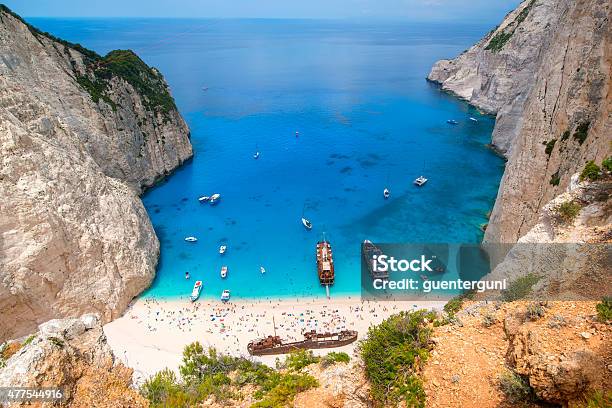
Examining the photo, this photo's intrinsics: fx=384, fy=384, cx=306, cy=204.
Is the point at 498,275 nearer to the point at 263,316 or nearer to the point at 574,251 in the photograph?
the point at 574,251

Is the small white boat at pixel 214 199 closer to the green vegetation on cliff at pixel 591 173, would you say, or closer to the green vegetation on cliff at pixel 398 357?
the green vegetation on cliff at pixel 398 357

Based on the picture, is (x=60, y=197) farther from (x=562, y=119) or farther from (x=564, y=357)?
(x=562, y=119)

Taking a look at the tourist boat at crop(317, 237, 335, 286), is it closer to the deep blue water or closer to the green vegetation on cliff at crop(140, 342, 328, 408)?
the deep blue water

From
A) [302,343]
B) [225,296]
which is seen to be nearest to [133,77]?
[225,296]

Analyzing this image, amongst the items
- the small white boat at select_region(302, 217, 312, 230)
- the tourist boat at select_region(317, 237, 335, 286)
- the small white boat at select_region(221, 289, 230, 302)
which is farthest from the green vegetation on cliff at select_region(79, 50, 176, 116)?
the tourist boat at select_region(317, 237, 335, 286)

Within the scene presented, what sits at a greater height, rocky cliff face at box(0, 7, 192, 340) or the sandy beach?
rocky cliff face at box(0, 7, 192, 340)
